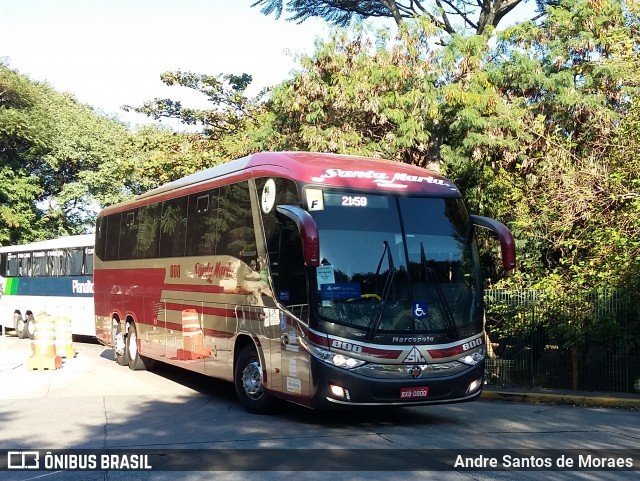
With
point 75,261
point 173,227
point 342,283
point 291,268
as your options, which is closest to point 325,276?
point 342,283

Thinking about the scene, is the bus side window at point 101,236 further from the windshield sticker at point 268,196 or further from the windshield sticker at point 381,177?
the windshield sticker at point 381,177

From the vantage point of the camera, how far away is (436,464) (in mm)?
8047

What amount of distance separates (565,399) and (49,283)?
19874 millimetres

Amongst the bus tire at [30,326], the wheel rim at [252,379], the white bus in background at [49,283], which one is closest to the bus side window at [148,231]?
the wheel rim at [252,379]

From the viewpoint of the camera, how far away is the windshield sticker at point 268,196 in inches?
425

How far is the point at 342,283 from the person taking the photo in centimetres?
974

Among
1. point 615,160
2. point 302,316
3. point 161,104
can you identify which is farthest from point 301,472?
point 161,104

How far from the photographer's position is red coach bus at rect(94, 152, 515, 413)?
9.69 m

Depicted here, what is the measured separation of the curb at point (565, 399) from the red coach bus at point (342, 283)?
398cm

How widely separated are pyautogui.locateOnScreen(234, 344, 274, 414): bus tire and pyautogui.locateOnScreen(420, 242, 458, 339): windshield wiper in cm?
269

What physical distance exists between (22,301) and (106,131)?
1962 centimetres

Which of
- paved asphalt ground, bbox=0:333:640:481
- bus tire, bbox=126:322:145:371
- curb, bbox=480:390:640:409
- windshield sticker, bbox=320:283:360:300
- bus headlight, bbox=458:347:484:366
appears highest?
windshield sticker, bbox=320:283:360:300

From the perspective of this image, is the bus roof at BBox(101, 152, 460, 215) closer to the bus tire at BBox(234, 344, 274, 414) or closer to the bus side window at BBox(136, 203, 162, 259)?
the bus tire at BBox(234, 344, 274, 414)

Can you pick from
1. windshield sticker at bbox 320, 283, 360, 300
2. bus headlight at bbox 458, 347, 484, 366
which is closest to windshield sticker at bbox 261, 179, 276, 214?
windshield sticker at bbox 320, 283, 360, 300
